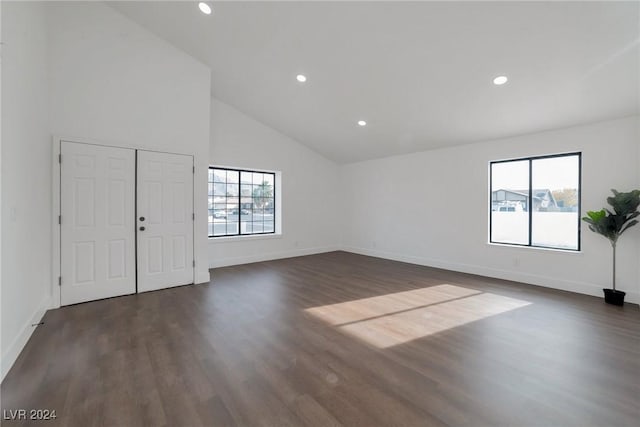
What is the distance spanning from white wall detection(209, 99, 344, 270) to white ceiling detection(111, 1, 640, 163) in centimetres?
90

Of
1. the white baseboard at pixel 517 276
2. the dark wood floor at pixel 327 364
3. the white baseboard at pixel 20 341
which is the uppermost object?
the white baseboard at pixel 517 276

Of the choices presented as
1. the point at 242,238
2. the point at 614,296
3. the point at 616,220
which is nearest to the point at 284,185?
the point at 242,238

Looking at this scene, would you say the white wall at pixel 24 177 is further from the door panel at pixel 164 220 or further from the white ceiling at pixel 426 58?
the white ceiling at pixel 426 58

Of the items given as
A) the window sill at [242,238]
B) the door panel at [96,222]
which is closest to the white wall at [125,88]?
the door panel at [96,222]

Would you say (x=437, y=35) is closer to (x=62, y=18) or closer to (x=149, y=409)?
(x=149, y=409)

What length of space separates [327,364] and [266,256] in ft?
14.7

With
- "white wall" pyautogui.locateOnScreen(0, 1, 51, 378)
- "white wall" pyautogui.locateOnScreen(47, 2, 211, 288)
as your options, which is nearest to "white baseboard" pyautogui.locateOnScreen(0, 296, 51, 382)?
"white wall" pyautogui.locateOnScreen(0, 1, 51, 378)

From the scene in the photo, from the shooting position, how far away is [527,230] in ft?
15.5

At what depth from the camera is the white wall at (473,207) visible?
380 centimetres

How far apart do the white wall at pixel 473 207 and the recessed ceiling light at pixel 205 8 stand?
4.67m

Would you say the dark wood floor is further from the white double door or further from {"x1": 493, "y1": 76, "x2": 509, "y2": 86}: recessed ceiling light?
{"x1": 493, "y1": 76, "x2": 509, "y2": 86}: recessed ceiling light

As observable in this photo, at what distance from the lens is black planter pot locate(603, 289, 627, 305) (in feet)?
11.7

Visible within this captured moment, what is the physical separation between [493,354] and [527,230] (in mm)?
3248

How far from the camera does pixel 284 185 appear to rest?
270 inches
